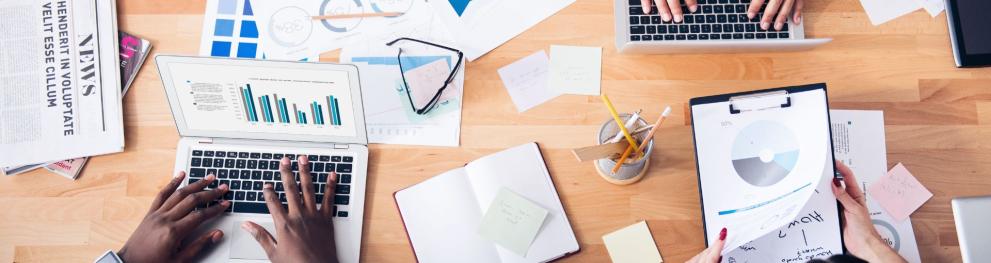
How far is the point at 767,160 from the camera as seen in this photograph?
98 cm

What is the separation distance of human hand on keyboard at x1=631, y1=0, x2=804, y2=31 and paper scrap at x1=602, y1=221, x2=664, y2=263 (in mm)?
367

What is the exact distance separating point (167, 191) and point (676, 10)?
93cm

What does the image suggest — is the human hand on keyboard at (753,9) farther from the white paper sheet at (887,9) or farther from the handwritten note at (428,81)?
the handwritten note at (428,81)

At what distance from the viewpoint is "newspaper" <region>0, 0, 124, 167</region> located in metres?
1.18

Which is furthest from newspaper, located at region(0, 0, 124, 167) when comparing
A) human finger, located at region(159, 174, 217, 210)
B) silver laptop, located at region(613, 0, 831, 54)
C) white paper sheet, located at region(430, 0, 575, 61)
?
silver laptop, located at region(613, 0, 831, 54)

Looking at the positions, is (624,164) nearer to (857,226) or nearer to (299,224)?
(857,226)

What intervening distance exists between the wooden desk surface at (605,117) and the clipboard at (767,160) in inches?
5.5

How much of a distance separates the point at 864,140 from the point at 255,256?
1.07 meters

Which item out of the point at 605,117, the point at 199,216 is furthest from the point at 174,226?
the point at 605,117

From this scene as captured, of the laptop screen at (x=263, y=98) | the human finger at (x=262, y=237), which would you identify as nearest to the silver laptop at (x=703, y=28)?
the laptop screen at (x=263, y=98)

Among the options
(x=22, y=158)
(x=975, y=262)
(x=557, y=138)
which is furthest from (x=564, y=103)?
(x=22, y=158)

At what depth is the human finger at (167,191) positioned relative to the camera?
114 cm

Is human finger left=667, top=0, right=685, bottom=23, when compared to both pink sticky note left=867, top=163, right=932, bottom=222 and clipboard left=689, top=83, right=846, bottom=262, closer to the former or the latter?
clipboard left=689, top=83, right=846, bottom=262

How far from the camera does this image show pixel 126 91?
3.99 feet
